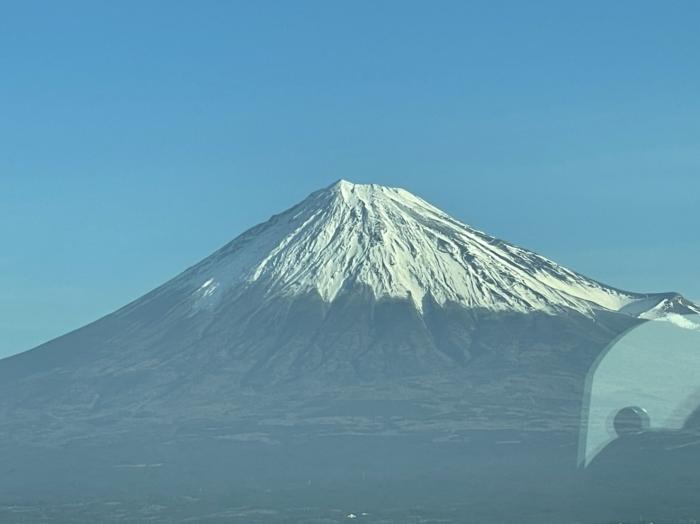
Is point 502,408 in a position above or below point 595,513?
above

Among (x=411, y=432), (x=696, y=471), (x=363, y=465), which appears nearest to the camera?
(x=696, y=471)

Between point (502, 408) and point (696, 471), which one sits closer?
point (696, 471)

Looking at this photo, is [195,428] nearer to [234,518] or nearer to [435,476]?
[435,476]

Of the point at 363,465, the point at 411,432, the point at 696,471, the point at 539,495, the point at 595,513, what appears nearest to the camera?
the point at 595,513

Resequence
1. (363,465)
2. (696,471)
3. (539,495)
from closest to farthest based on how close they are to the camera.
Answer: (539,495)
(696,471)
(363,465)

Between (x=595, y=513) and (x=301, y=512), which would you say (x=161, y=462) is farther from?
(x=595, y=513)

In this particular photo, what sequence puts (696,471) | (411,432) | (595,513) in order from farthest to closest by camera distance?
(411,432) → (696,471) → (595,513)

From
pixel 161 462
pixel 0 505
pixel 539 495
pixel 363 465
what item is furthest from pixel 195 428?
pixel 539 495

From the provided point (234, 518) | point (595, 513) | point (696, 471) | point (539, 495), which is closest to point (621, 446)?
point (696, 471)

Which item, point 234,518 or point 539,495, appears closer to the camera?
point 234,518
